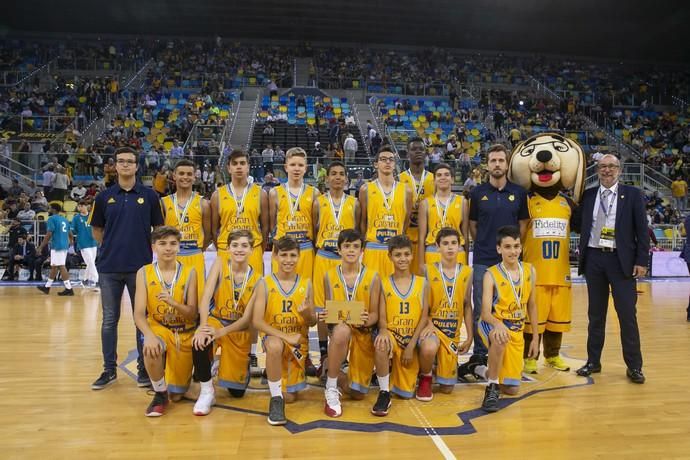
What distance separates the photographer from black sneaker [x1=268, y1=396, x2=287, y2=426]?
3.16 metres

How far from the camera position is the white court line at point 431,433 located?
2766 mm

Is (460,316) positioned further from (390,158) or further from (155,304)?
(155,304)

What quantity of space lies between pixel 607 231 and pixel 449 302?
4.67 feet

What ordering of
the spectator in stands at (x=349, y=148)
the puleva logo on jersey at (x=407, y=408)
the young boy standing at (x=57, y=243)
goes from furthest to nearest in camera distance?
the spectator in stands at (x=349, y=148)
the young boy standing at (x=57, y=243)
the puleva logo on jersey at (x=407, y=408)

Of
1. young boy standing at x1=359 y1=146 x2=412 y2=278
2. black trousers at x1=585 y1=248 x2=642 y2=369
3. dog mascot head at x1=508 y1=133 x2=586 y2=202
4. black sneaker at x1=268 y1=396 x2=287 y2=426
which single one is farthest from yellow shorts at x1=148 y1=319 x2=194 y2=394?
→ black trousers at x1=585 y1=248 x2=642 y2=369

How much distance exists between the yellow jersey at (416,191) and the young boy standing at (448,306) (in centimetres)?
90

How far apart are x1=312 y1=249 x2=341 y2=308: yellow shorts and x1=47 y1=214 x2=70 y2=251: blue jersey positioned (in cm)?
595

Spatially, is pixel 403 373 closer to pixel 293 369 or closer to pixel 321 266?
pixel 293 369

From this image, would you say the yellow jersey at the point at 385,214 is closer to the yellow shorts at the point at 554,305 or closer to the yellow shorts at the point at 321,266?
the yellow shorts at the point at 321,266

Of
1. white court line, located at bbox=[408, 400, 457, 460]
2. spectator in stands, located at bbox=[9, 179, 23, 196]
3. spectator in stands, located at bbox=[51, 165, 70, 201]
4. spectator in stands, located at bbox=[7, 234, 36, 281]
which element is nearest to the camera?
white court line, located at bbox=[408, 400, 457, 460]

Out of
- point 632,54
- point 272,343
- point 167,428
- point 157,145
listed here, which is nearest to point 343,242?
point 272,343

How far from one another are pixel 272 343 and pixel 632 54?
27490mm

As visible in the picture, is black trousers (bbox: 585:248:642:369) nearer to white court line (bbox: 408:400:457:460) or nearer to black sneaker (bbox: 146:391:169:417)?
white court line (bbox: 408:400:457:460)

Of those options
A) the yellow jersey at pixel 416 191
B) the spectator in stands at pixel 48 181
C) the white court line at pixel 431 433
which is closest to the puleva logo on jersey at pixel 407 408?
the white court line at pixel 431 433
